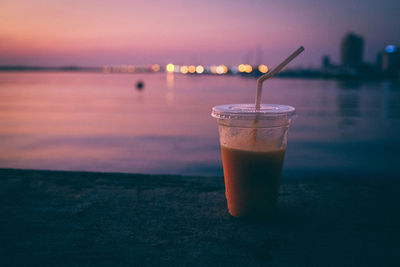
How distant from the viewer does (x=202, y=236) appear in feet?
7.93

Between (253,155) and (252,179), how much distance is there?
0.21 metres

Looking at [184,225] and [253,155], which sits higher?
[253,155]

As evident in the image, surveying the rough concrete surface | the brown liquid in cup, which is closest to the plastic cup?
the brown liquid in cup

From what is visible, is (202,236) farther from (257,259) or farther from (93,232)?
(93,232)

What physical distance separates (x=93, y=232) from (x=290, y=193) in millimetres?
1952

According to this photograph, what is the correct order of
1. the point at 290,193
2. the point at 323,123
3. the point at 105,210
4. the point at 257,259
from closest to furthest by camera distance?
1. the point at 257,259
2. the point at 105,210
3. the point at 290,193
4. the point at 323,123

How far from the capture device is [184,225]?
260cm

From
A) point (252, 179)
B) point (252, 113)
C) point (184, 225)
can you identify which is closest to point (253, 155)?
point (252, 179)

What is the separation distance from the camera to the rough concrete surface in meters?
2.14

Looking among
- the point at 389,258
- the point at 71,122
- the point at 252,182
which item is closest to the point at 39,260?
the point at 252,182

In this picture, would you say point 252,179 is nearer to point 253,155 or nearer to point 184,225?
point 253,155

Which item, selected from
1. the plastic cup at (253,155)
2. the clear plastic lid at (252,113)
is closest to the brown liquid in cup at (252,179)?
the plastic cup at (253,155)

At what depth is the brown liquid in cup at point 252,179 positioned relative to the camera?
2.60 m

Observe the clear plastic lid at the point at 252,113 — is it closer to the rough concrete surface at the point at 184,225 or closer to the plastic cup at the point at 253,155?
the plastic cup at the point at 253,155
